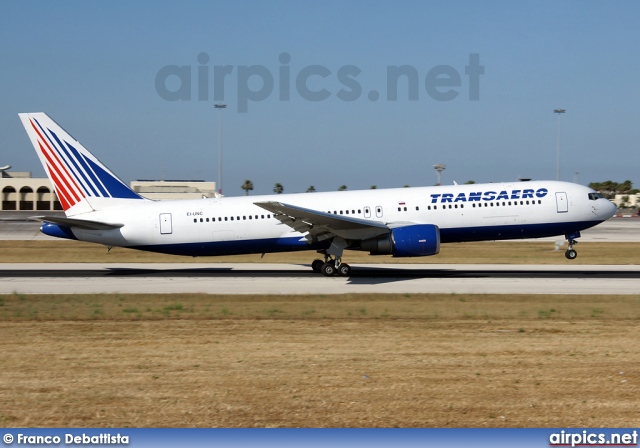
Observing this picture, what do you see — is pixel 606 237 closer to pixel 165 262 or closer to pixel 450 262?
pixel 450 262

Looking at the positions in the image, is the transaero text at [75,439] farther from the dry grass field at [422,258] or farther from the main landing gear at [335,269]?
the dry grass field at [422,258]

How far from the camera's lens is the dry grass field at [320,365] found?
33.5 ft

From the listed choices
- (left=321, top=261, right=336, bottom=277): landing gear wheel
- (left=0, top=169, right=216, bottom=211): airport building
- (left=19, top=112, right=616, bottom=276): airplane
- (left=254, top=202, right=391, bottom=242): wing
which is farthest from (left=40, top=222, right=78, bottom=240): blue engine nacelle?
(left=0, top=169, right=216, bottom=211): airport building

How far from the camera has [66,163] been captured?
106ft

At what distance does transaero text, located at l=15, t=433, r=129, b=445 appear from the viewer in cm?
848

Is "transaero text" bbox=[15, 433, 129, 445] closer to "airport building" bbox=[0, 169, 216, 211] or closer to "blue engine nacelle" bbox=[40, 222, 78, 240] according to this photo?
"blue engine nacelle" bbox=[40, 222, 78, 240]

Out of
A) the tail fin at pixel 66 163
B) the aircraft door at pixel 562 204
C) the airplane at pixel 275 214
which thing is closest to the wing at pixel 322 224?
the airplane at pixel 275 214

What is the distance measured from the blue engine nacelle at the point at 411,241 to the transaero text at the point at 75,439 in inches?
853

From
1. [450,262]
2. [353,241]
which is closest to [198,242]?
[353,241]

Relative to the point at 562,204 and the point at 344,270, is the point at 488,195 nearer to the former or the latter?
the point at 562,204

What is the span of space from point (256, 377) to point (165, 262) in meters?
28.6

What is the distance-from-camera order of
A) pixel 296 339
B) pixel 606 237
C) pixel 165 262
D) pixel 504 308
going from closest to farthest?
pixel 296 339 → pixel 504 308 → pixel 165 262 → pixel 606 237

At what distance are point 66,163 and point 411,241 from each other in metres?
16.3

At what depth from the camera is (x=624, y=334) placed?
16531 millimetres
